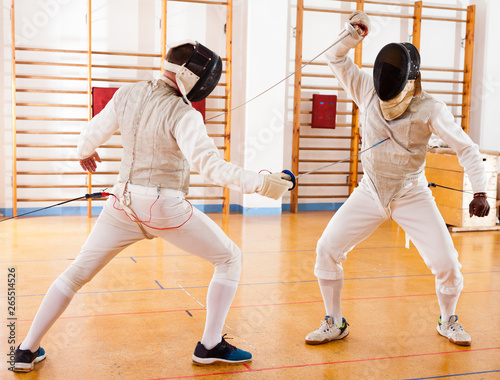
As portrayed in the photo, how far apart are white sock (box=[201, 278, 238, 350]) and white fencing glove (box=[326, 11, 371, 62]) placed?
3.70ft

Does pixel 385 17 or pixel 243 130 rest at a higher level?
pixel 385 17

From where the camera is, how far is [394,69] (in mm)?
2406

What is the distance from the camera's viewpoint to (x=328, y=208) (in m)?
7.26

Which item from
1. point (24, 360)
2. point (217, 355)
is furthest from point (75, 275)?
point (217, 355)

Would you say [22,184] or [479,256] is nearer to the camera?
[479,256]

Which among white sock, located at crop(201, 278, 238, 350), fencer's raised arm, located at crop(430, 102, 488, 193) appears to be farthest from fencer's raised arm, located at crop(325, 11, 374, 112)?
white sock, located at crop(201, 278, 238, 350)

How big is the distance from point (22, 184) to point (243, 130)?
2.52 metres

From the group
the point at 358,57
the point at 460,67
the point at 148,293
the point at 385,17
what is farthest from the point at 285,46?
the point at 148,293

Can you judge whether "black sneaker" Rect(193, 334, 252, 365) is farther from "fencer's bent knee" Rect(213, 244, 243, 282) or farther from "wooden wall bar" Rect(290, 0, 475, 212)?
"wooden wall bar" Rect(290, 0, 475, 212)

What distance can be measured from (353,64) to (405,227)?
793 millimetres

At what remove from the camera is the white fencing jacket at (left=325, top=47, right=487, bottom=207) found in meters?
2.49

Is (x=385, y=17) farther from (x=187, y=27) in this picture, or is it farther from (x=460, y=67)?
(x=187, y=27)

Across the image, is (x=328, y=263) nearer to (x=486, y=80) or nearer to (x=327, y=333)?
(x=327, y=333)

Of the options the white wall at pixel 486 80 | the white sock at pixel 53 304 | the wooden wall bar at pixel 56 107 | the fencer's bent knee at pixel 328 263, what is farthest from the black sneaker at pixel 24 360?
the white wall at pixel 486 80
